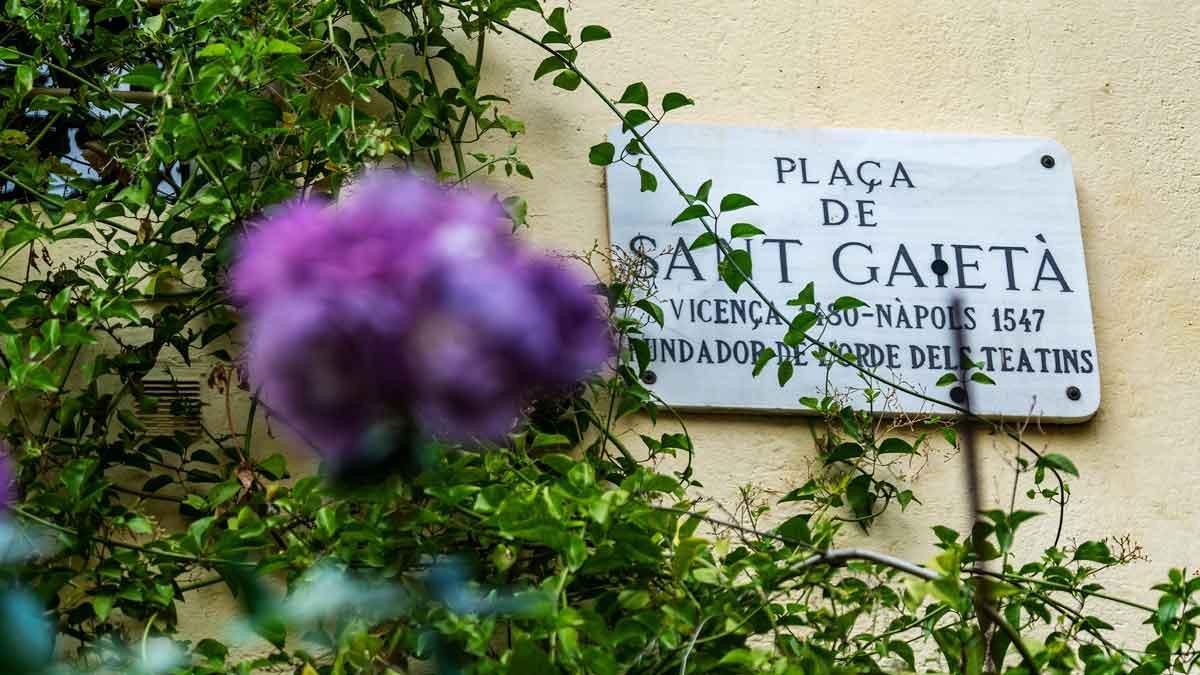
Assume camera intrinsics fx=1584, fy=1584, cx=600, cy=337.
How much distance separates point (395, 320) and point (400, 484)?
108 cm

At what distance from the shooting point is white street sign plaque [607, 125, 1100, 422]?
8.00 ft

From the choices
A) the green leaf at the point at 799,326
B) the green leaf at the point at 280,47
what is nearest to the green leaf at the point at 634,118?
the green leaf at the point at 799,326

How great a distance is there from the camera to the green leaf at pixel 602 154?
2426 mm

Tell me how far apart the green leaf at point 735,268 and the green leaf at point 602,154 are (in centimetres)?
26

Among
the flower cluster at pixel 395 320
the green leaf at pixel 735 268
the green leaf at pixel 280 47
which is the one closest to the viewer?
the flower cluster at pixel 395 320

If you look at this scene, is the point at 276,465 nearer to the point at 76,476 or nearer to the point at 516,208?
the point at 76,476

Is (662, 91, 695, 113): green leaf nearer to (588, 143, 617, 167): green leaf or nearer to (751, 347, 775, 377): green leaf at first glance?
(588, 143, 617, 167): green leaf

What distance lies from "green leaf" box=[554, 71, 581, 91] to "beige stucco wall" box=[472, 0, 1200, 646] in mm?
101

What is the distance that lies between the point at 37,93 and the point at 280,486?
0.82 meters

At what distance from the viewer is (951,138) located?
267 cm

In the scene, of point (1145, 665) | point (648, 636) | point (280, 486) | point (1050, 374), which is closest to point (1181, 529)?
point (1050, 374)

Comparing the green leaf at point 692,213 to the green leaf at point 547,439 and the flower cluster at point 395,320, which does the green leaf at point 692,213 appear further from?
the flower cluster at point 395,320

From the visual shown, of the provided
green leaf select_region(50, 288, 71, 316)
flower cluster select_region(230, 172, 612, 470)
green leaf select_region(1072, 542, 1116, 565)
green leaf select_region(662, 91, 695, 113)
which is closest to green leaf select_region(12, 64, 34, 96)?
green leaf select_region(50, 288, 71, 316)

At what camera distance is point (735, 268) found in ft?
7.52
